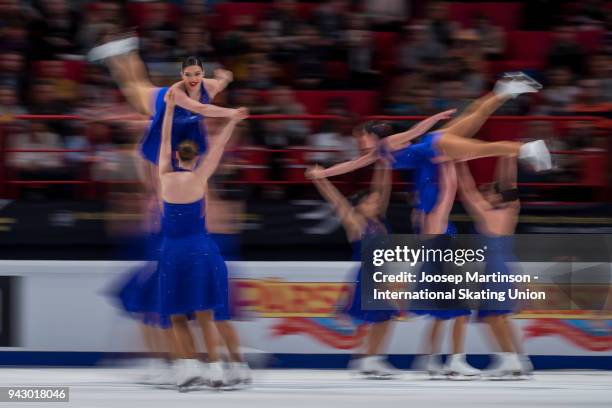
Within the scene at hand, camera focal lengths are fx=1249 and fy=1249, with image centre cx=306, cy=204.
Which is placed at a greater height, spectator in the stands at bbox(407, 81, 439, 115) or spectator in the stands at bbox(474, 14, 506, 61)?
spectator in the stands at bbox(474, 14, 506, 61)

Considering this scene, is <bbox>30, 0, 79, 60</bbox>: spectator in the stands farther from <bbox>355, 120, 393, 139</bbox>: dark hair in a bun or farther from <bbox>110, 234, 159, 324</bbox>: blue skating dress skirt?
<bbox>355, 120, 393, 139</bbox>: dark hair in a bun

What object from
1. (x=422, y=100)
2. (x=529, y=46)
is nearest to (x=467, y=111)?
(x=422, y=100)

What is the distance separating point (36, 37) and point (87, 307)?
295 cm

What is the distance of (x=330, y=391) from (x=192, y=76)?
2358 mm

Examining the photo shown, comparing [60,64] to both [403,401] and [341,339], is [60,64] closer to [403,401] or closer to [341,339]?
[341,339]

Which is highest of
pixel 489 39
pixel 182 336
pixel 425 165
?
pixel 489 39

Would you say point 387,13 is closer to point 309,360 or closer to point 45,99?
point 45,99

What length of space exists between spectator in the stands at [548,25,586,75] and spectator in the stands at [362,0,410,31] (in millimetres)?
1479

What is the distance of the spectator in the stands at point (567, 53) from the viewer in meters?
11.8

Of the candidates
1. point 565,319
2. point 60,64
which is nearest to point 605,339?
point 565,319

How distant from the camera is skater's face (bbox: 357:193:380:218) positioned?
9.64 metres

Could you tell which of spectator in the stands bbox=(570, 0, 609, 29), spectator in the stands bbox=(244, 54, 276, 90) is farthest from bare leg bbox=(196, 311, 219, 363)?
spectator in the stands bbox=(570, 0, 609, 29)

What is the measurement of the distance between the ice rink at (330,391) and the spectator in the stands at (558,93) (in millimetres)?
2598

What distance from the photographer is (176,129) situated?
838cm
